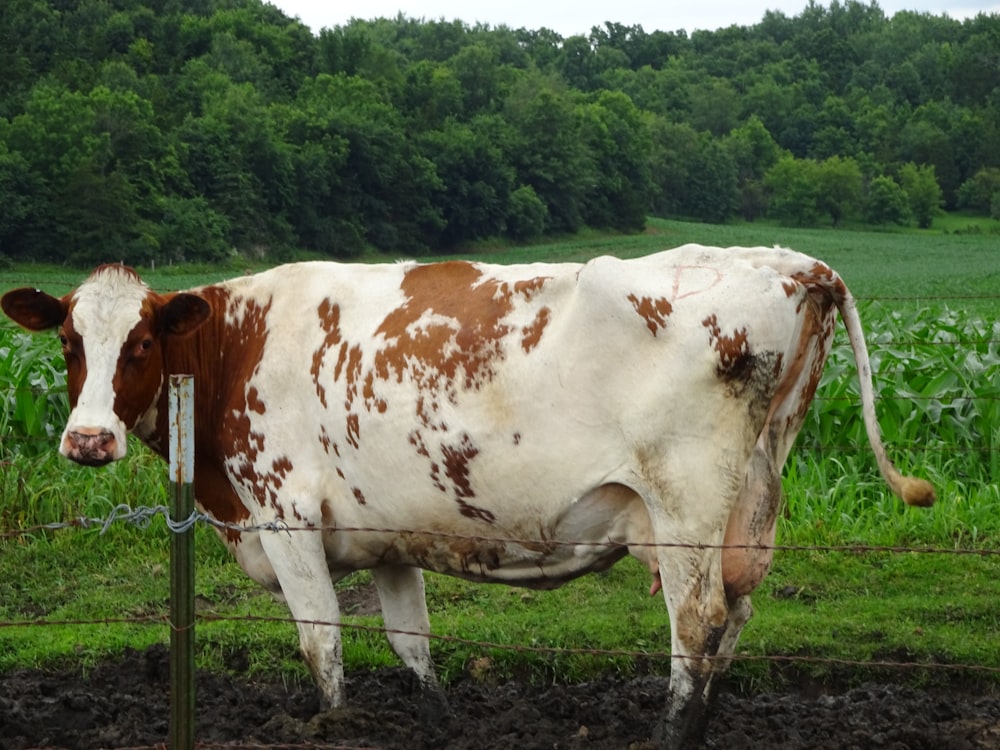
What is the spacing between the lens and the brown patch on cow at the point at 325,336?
564 centimetres

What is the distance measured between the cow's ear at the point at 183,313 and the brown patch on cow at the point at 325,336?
0.50m

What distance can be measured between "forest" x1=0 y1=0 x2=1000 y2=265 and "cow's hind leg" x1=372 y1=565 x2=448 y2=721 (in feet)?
184

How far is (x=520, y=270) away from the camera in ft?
18.4

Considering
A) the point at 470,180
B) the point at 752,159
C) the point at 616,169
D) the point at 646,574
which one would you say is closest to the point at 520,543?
the point at 646,574

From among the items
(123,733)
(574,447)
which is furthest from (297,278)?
(123,733)

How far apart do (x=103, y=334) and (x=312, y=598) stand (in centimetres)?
146

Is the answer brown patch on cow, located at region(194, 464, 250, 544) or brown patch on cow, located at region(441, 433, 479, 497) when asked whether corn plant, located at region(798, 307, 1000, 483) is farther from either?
brown patch on cow, located at region(194, 464, 250, 544)

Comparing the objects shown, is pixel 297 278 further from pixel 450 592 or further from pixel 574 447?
pixel 450 592

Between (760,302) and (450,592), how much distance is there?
3.57m

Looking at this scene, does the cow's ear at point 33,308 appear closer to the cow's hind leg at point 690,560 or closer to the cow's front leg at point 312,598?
the cow's front leg at point 312,598

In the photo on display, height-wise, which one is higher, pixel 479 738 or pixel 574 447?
pixel 574 447

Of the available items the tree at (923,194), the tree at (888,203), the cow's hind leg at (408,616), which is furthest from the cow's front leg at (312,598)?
the tree at (923,194)

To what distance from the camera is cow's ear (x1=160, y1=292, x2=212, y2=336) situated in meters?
5.57

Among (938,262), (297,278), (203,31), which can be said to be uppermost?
(203,31)
